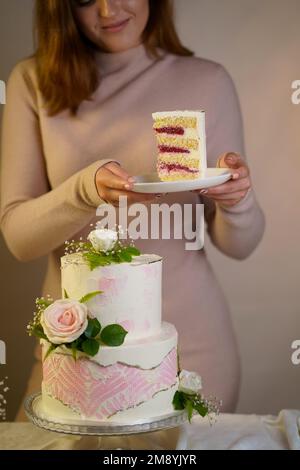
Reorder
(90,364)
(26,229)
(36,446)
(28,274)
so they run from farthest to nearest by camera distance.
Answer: (28,274) → (26,229) → (36,446) → (90,364)

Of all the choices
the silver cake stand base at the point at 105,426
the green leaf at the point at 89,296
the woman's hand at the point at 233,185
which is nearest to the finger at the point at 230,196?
the woman's hand at the point at 233,185

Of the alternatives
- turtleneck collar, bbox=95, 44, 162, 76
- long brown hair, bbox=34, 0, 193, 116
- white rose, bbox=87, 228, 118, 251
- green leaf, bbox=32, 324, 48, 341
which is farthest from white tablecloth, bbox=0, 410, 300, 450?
turtleneck collar, bbox=95, 44, 162, 76

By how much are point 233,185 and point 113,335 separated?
2.38 feet

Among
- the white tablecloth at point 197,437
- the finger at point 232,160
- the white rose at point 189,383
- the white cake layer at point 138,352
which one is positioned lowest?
the white tablecloth at point 197,437

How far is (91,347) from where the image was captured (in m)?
1.91

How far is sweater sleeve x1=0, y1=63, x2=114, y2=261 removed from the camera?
2.65 meters

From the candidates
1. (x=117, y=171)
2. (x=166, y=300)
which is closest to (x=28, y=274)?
(x=166, y=300)

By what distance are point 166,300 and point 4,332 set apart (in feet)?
2.23

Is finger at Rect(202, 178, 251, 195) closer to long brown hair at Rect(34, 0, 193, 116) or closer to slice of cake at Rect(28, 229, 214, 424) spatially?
slice of cake at Rect(28, 229, 214, 424)

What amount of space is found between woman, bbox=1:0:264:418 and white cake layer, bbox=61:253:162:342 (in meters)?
0.74

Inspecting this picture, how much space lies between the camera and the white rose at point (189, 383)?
82.0 inches

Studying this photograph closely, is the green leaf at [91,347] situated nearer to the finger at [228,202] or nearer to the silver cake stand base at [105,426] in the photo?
the silver cake stand base at [105,426]

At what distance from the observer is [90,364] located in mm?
1955
